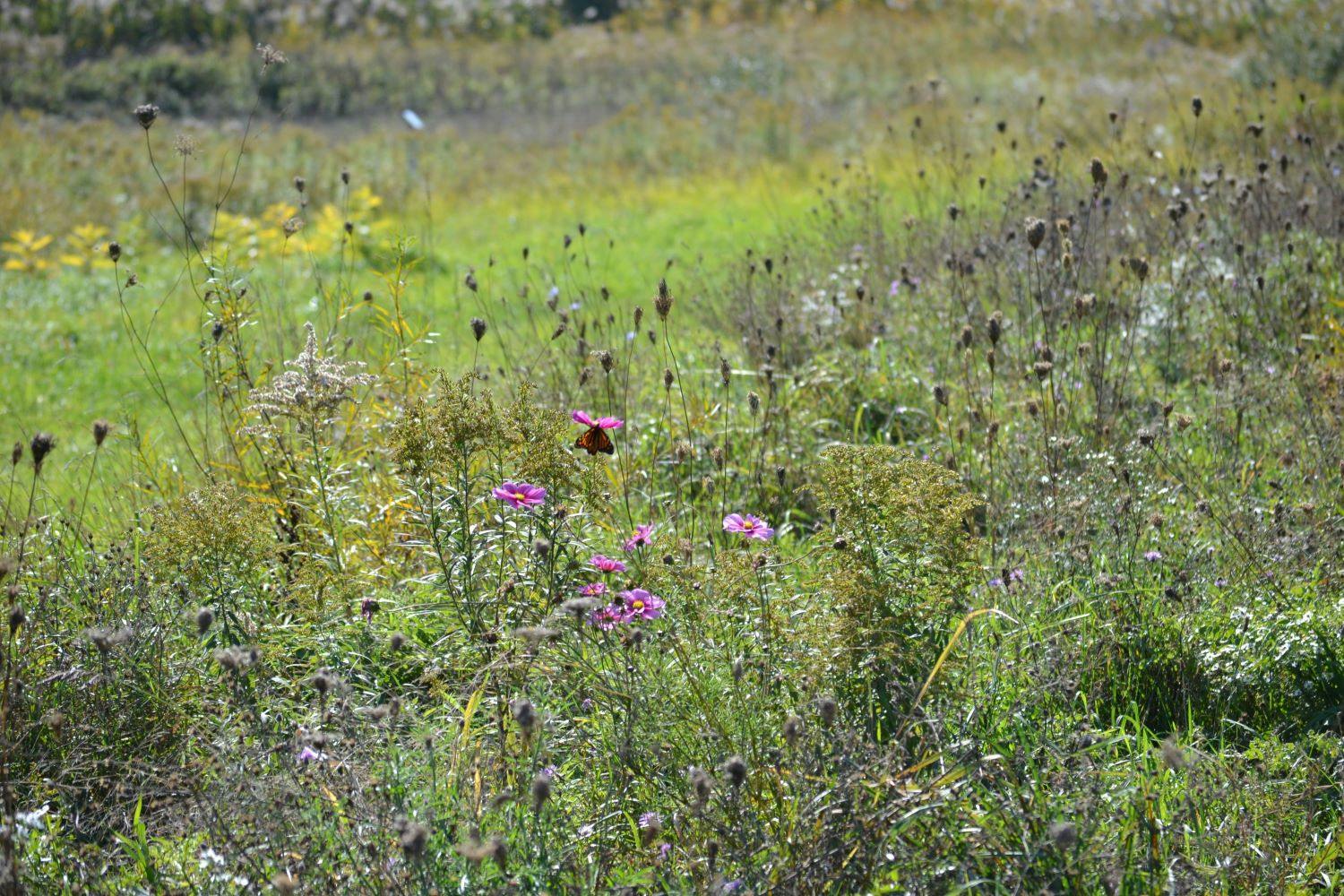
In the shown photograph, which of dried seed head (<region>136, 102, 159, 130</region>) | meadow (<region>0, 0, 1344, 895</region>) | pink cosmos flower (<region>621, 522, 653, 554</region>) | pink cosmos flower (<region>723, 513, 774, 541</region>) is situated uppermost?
dried seed head (<region>136, 102, 159, 130</region>)

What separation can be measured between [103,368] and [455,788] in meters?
6.26

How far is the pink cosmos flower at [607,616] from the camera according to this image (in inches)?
104

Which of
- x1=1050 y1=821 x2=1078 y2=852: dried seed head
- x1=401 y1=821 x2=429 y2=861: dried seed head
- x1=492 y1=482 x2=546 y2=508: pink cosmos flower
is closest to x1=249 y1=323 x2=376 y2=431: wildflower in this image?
x1=492 y1=482 x2=546 y2=508: pink cosmos flower

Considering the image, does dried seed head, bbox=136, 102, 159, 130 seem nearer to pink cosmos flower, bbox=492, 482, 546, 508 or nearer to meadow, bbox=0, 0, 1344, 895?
meadow, bbox=0, 0, 1344, 895

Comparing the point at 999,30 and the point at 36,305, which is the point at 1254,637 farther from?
the point at 999,30

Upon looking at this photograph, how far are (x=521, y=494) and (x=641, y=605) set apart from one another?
0.41 metres

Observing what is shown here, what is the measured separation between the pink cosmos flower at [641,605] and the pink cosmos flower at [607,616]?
16mm

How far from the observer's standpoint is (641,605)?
2770mm

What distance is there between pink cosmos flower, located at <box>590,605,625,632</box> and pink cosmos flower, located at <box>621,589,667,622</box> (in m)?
0.02

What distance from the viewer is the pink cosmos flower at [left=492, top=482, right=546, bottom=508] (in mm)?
2873

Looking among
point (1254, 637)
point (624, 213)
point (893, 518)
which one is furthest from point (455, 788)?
point (624, 213)

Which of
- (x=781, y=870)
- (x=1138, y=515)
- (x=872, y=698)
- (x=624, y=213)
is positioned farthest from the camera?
(x=624, y=213)

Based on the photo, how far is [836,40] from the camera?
67.2 ft

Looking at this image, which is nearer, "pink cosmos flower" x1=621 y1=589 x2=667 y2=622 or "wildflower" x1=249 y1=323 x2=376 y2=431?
"pink cosmos flower" x1=621 y1=589 x2=667 y2=622
